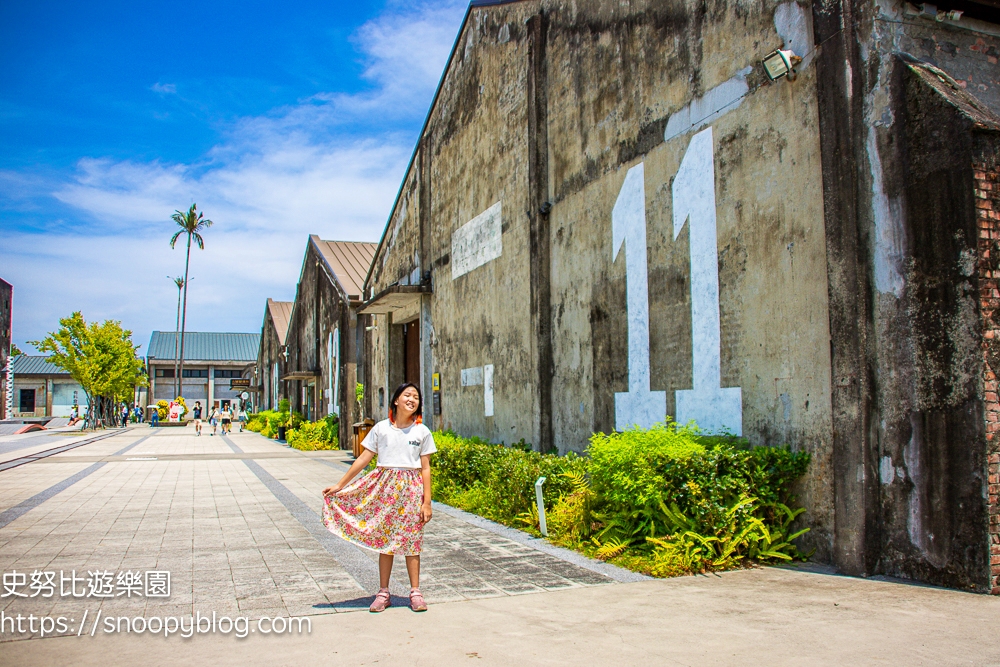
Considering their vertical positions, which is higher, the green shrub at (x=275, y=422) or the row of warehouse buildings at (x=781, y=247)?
the row of warehouse buildings at (x=781, y=247)

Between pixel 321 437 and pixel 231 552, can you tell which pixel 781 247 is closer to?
pixel 231 552

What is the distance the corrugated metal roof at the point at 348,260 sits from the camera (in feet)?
91.5

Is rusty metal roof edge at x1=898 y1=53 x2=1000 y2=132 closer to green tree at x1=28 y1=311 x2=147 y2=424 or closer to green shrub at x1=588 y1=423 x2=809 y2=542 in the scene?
green shrub at x1=588 y1=423 x2=809 y2=542

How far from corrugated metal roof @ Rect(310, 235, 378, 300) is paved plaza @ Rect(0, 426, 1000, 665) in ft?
62.4

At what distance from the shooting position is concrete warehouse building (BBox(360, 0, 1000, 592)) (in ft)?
18.1

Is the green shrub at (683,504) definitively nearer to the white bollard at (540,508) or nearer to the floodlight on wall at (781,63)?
the white bollard at (540,508)

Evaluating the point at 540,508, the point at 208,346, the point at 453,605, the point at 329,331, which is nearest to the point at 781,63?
the point at 540,508

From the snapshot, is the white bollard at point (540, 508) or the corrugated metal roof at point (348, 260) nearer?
the white bollard at point (540, 508)

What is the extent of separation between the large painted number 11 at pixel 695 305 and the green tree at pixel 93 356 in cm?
4198

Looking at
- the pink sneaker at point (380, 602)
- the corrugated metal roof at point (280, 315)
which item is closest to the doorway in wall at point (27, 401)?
the corrugated metal roof at point (280, 315)

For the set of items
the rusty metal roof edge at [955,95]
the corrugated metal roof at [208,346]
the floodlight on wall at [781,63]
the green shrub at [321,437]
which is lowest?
the green shrub at [321,437]

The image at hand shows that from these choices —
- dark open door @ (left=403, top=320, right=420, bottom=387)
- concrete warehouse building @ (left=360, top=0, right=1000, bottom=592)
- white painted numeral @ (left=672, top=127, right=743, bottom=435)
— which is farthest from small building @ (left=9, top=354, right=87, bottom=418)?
white painted numeral @ (left=672, top=127, right=743, bottom=435)

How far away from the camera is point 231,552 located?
7.38 m

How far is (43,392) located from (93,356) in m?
31.2
